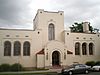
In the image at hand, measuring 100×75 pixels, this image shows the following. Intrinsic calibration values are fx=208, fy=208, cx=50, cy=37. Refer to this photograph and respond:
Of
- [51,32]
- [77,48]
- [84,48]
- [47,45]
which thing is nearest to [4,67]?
[47,45]

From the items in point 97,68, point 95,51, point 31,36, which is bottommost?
point 97,68

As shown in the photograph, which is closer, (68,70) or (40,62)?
(68,70)

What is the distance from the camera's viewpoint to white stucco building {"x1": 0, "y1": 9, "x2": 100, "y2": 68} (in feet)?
130

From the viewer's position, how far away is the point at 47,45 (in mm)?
39750

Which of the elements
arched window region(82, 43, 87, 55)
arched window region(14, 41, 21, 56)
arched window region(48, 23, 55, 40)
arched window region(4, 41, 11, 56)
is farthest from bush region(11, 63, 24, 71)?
arched window region(82, 43, 87, 55)

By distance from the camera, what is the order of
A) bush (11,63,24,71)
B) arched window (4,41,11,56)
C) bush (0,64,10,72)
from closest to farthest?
bush (0,64,10,72), bush (11,63,24,71), arched window (4,41,11,56)

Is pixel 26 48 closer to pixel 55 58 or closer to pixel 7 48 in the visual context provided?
pixel 7 48

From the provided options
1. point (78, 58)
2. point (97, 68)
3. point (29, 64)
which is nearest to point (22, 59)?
point (29, 64)

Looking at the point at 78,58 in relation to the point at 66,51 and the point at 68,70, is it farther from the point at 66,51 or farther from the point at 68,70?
the point at 68,70

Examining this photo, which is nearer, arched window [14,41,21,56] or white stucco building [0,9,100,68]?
white stucco building [0,9,100,68]

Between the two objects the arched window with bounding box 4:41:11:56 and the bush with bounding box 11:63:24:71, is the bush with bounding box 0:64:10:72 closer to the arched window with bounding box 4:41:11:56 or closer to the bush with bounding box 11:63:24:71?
the bush with bounding box 11:63:24:71

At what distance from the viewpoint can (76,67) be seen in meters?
29.4

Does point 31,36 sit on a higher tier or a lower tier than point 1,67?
higher

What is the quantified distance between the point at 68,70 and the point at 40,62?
11.4 metres
